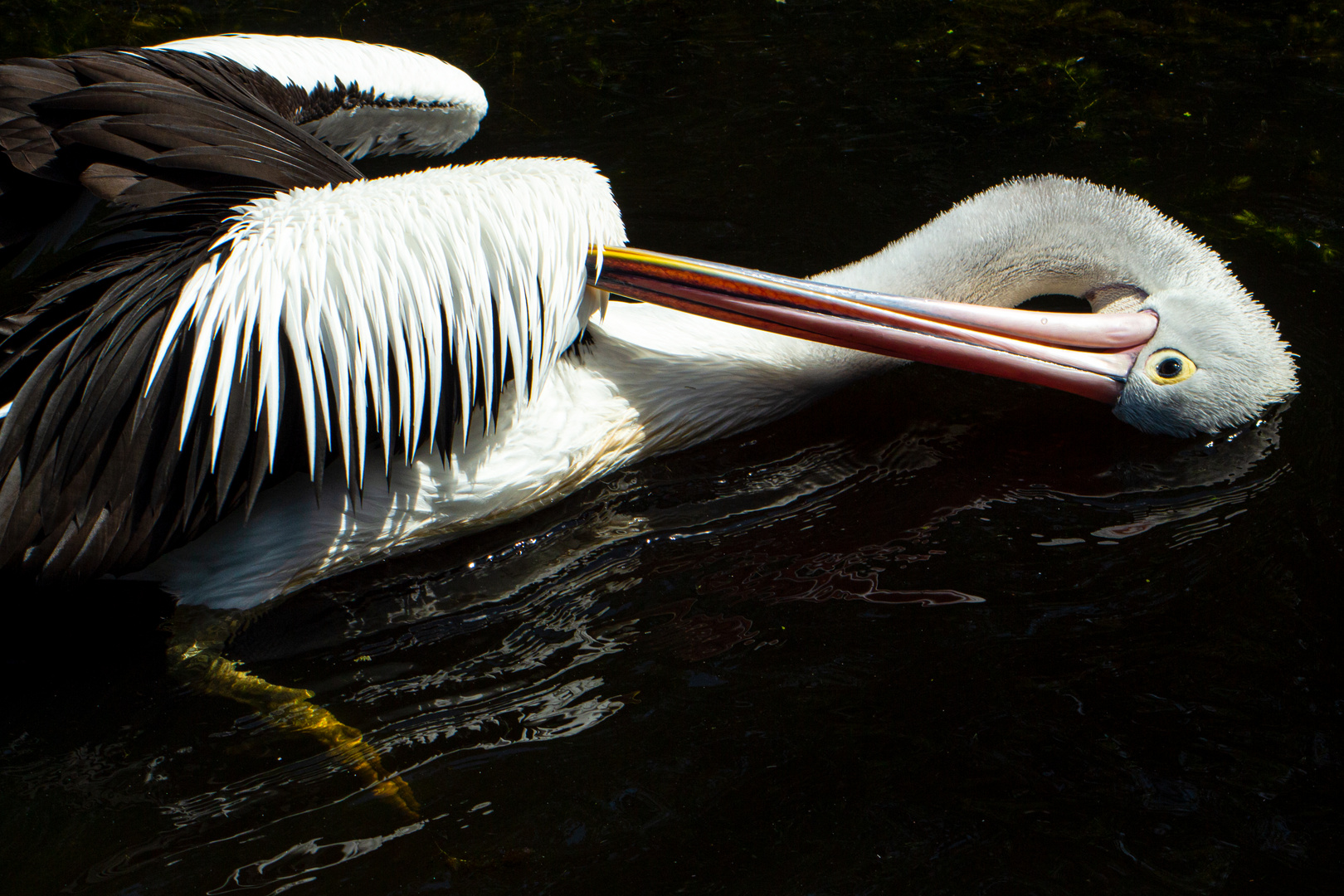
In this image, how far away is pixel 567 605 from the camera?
7.35 feet

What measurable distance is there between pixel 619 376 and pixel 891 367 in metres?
0.76

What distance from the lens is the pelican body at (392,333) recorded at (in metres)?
1.98

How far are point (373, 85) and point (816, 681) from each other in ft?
7.76

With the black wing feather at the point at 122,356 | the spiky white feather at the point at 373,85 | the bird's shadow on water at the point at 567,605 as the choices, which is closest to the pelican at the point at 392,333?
the black wing feather at the point at 122,356

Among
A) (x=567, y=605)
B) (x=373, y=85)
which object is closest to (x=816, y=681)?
(x=567, y=605)

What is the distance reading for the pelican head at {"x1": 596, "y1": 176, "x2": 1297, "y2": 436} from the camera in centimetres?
245

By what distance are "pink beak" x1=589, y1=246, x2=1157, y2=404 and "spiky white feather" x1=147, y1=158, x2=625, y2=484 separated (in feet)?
0.53

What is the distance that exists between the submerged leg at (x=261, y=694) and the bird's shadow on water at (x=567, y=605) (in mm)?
28

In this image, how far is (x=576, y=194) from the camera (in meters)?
2.34

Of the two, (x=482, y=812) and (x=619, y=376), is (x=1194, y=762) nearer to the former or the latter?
(x=482, y=812)

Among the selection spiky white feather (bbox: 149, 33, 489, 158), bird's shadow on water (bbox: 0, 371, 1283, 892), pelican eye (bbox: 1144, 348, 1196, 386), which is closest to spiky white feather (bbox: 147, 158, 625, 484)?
bird's shadow on water (bbox: 0, 371, 1283, 892)

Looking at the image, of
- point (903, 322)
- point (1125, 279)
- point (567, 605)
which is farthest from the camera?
point (1125, 279)

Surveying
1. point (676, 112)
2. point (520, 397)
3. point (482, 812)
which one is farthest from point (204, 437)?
point (676, 112)

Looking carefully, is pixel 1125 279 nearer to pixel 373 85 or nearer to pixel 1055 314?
pixel 1055 314
